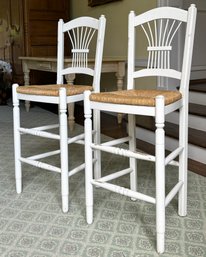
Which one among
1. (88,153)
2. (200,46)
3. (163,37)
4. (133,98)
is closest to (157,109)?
(133,98)

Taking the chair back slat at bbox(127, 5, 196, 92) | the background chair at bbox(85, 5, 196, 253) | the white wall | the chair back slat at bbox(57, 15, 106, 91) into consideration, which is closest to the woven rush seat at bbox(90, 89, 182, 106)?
the background chair at bbox(85, 5, 196, 253)

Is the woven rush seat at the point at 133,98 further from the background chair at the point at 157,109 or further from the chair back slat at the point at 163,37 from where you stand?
the chair back slat at the point at 163,37

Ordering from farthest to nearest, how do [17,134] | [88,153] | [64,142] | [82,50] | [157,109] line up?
[82,50]
[17,134]
[64,142]
[88,153]
[157,109]

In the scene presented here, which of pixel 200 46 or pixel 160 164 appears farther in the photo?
pixel 200 46

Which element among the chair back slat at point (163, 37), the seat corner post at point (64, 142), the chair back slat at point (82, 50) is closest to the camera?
the chair back slat at point (163, 37)

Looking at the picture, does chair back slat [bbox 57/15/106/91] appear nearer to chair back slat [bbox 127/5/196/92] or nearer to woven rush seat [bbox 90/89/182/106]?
chair back slat [bbox 127/5/196/92]

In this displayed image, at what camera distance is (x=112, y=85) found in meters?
4.45

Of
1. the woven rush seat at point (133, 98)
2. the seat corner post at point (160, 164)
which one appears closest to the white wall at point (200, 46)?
the woven rush seat at point (133, 98)

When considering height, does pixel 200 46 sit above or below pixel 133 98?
above

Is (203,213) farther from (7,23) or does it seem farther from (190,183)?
(7,23)

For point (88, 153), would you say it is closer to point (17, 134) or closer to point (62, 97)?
point (62, 97)

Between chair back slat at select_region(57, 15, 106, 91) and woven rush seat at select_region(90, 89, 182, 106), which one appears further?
chair back slat at select_region(57, 15, 106, 91)

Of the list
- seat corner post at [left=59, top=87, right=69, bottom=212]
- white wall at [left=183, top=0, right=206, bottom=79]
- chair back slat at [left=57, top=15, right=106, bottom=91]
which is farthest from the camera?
white wall at [left=183, top=0, right=206, bottom=79]

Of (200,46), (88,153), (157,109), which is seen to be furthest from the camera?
(200,46)
